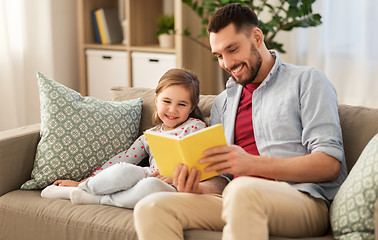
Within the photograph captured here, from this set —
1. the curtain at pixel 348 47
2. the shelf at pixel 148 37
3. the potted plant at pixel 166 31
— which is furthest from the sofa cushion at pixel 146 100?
the curtain at pixel 348 47

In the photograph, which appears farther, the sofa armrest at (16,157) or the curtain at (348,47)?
the curtain at (348,47)

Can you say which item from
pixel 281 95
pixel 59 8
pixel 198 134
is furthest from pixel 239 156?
pixel 59 8

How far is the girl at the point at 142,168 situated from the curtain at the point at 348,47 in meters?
1.57

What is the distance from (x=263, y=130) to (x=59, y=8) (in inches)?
98.8

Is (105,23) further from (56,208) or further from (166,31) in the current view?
(56,208)

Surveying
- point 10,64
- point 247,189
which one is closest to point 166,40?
point 10,64

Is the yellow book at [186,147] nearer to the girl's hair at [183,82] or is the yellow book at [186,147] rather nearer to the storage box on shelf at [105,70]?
the girl's hair at [183,82]

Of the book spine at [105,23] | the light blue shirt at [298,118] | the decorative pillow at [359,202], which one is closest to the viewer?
the decorative pillow at [359,202]

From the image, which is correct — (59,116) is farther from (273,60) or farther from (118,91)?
(273,60)

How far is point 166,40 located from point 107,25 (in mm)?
534

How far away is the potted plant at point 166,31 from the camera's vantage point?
12.3ft

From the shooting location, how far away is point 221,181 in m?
1.97

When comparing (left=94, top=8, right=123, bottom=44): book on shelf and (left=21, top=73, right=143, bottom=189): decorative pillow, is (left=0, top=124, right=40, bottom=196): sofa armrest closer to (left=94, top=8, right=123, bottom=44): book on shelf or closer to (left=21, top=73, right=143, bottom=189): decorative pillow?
(left=21, top=73, right=143, bottom=189): decorative pillow

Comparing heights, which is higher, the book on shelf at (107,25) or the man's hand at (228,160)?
the book on shelf at (107,25)
